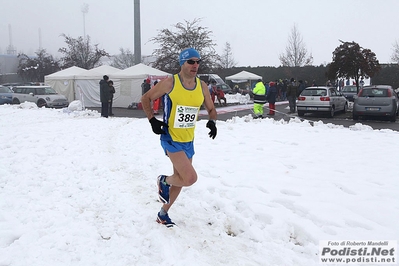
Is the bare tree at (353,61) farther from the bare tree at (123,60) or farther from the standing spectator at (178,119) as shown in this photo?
the bare tree at (123,60)

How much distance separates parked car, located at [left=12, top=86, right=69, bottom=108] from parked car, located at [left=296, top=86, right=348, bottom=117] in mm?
14246

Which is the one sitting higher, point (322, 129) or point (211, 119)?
point (211, 119)

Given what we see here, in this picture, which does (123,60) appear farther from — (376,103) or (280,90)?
(376,103)

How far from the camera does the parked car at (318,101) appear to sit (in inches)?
688

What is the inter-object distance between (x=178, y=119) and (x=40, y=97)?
2066cm

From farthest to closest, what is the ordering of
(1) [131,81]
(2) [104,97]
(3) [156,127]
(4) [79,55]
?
(4) [79,55], (1) [131,81], (2) [104,97], (3) [156,127]

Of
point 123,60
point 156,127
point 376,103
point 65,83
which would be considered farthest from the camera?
point 123,60

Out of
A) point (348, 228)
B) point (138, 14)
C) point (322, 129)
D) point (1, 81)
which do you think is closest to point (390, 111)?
point (322, 129)

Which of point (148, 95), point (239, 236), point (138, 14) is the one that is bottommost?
point (239, 236)

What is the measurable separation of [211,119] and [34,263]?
2.44m

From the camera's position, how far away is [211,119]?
443cm

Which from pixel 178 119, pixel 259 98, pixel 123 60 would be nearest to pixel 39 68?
pixel 123 60

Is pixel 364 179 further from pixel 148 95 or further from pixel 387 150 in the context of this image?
pixel 148 95

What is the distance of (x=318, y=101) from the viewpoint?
17609 millimetres
